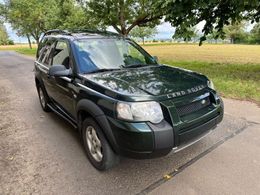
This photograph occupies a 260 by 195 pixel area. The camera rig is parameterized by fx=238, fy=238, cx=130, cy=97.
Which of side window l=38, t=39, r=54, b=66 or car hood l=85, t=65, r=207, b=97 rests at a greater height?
side window l=38, t=39, r=54, b=66

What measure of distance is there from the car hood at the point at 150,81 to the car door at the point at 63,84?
528 millimetres

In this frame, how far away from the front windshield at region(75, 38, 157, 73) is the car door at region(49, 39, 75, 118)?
8.9 inches

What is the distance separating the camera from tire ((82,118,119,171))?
2916 millimetres

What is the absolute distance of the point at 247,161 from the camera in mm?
3219

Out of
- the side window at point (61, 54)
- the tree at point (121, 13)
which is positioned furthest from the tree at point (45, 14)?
the side window at point (61, 54)

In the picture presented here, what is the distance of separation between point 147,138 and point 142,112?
284 mm

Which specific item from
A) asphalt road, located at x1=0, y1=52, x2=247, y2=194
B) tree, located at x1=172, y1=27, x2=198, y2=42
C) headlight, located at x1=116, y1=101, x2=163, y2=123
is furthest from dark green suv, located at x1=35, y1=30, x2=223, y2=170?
tree, located at x1=172, y1=27, x2=198, y2=42

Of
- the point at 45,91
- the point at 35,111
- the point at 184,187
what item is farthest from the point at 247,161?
the point at 35,111

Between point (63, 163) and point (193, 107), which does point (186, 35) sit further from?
point (63, 163)

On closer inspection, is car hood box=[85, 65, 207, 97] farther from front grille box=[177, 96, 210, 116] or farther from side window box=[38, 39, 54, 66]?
side window box=[38, 39, 54, 66]

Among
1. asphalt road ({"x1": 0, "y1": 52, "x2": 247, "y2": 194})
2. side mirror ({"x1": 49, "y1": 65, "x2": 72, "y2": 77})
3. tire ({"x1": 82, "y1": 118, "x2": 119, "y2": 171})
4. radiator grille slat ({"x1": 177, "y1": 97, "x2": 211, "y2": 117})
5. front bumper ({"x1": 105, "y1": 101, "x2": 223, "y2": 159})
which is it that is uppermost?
side mirror ({"x1": 49, "y1": 65, "x2": 72, "y2": 77})

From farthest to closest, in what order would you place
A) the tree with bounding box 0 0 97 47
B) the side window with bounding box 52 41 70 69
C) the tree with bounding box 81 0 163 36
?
the tree with bounding box 0 0 97 47, the tree with bounding box 81 0 163 36, the side window with bounding box 52 41 70 69

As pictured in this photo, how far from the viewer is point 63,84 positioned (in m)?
3.84

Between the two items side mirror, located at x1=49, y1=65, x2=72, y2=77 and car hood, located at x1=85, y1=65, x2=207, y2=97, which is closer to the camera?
car hood, located at x1=85, y1=65, x2=207, y2=97
